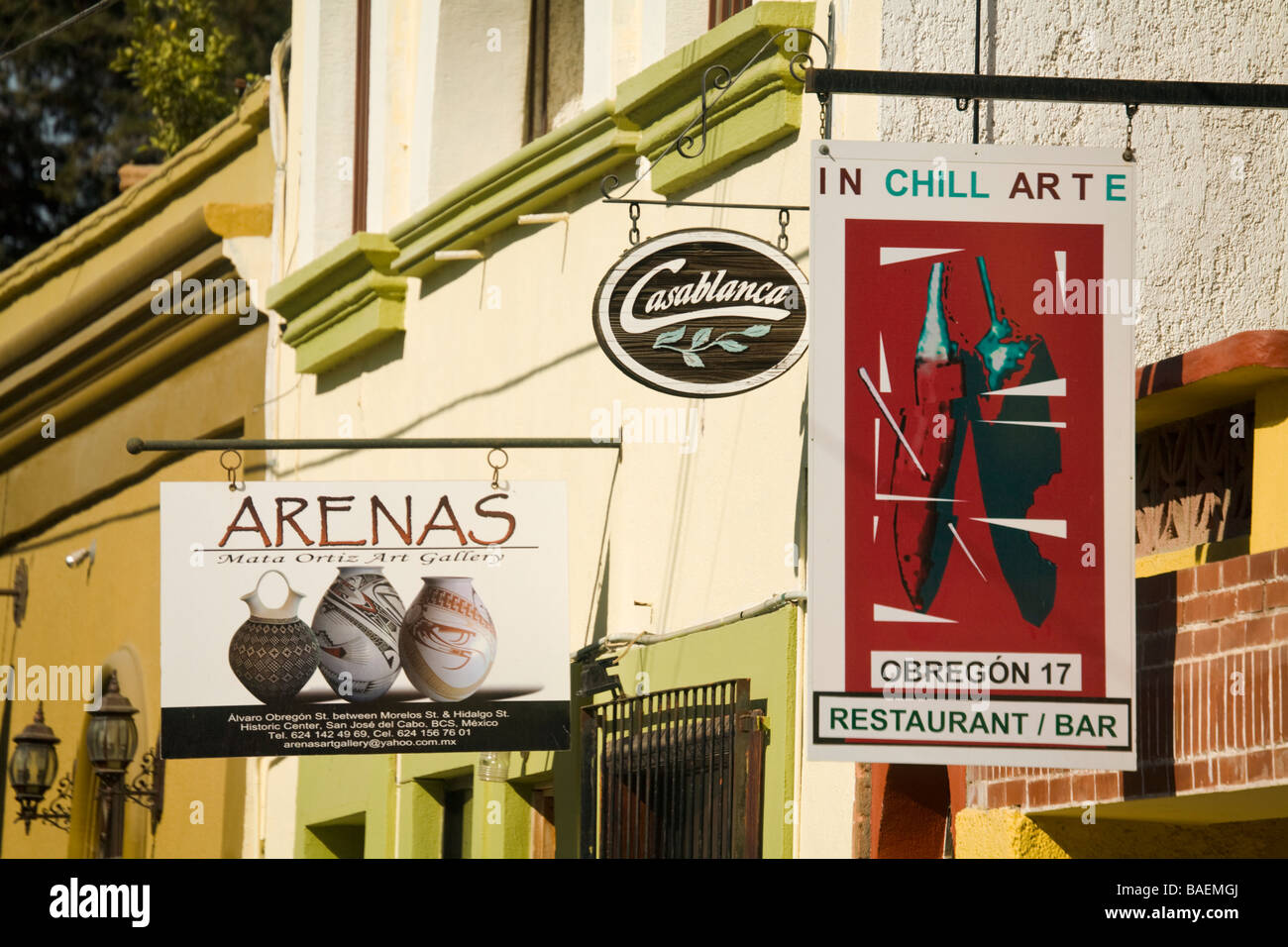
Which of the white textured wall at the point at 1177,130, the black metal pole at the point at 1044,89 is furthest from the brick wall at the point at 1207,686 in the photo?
the white textured wall at the point at 1177,130

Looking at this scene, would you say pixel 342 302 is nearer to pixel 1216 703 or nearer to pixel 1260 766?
pixel 1216 703

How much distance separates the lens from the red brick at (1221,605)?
6.05 m

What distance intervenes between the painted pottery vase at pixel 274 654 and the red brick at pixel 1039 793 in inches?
137

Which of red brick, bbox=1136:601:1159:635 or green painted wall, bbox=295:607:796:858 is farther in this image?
green painted wall, bbox=295:607:796:858

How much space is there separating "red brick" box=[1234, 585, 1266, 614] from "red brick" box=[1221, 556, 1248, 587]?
0.03 meters

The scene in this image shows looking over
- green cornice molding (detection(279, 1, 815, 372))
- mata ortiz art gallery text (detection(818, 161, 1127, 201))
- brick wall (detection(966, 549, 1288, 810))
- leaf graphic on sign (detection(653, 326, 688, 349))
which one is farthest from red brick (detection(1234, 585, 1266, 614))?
green cornice molding (detection(279, 1, 815, 372))

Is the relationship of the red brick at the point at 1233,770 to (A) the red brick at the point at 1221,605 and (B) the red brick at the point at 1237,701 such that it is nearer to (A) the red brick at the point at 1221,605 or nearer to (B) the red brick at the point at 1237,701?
(B) the red brick at the point at 1237,701

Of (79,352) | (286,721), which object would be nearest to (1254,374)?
(286,721)

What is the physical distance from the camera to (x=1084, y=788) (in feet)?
21.6

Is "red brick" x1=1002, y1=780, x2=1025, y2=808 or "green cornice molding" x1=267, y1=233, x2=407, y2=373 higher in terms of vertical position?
"green cornice molding" x1=267, y1=233, x2=407, y2=373

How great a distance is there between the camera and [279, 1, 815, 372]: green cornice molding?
8453mm

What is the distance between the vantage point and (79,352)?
15.9 m
